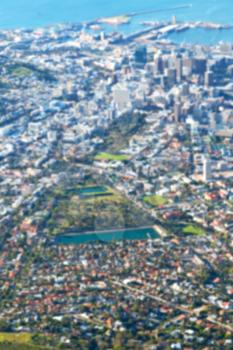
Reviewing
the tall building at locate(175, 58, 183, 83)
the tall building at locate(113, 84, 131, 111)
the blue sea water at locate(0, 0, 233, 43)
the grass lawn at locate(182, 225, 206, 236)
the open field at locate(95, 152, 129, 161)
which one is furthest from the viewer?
the blue sea water at locate(0, 0, 233, 43)

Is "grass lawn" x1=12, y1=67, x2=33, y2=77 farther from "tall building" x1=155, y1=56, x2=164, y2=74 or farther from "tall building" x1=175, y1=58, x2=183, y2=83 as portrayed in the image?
"tall building" x1=175, y1=58, x2=183, y2=83

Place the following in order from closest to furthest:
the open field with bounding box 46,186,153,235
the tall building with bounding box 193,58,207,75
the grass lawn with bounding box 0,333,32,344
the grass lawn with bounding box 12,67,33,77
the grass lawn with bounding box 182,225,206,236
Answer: the grass lawn with bounding box 0,333,32,344
the grass lawn with bounding box 182,225,206,236
the open field with bounding box 46,186,153,235
the tall building with bounding box 193,58,207,75
the grass lawn with bounding box 12,67,33,77

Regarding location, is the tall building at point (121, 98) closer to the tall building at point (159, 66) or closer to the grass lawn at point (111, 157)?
the tall building at point (159, 66)

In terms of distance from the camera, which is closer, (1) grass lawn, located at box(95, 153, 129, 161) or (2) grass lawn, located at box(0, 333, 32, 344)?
(2) grass lawn, located at box(0, 333, 32, 344)

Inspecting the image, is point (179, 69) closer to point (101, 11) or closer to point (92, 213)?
point (92, 213)

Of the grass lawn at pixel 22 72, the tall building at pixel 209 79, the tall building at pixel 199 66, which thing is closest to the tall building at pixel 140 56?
the tall building at pixel 199 66

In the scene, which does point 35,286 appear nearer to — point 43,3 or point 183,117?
point 183,117

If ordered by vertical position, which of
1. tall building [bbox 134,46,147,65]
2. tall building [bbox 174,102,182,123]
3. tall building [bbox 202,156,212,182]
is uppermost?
tall building [bbox 134,46,147,65]

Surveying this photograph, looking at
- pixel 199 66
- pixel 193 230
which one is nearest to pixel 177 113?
pixel 199 66

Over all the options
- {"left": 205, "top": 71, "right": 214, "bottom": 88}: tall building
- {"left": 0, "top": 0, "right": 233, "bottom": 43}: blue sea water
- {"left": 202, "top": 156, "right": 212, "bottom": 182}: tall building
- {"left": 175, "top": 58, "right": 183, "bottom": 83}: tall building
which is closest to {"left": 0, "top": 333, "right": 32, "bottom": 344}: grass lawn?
{"left": 202, "top": 156, "right": 212, "bottom": 182}: tall building
